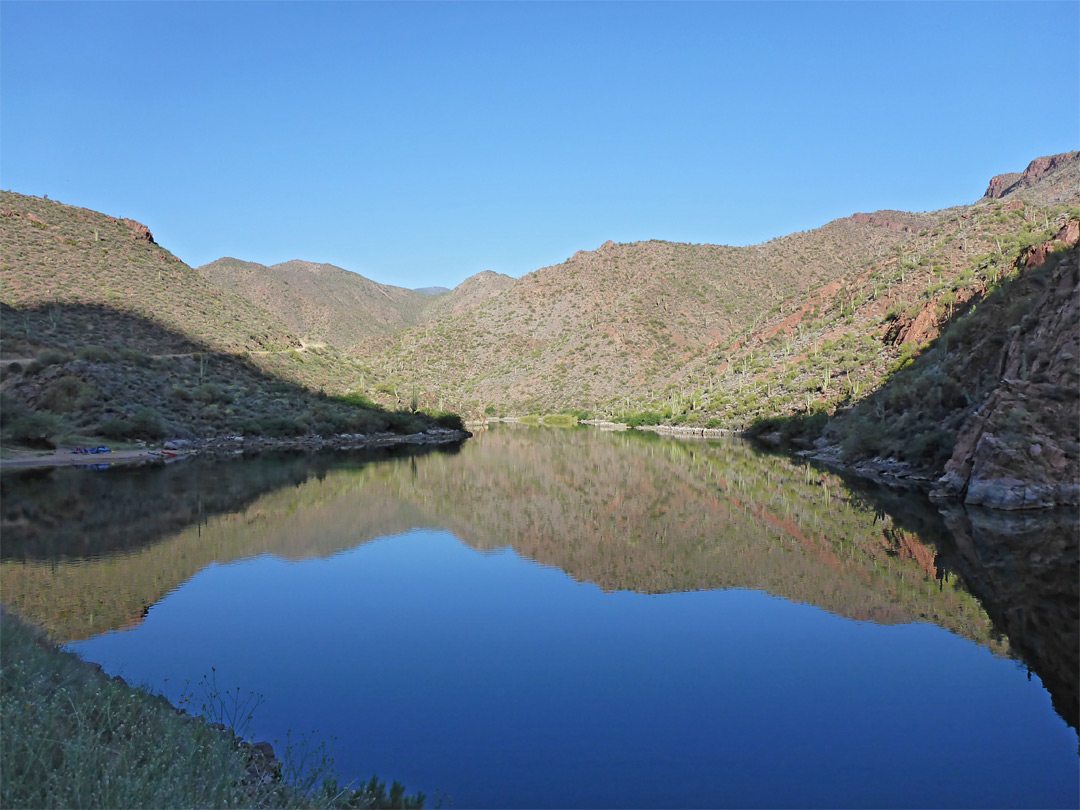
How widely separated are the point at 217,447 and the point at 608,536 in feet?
105

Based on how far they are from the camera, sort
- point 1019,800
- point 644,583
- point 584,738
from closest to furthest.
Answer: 1. point 1019,800
2. point 584,738
3. point 644,583

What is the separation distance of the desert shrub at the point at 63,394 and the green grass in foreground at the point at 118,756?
3751 cm

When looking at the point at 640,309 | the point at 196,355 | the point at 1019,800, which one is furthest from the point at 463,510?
the point at 640,309

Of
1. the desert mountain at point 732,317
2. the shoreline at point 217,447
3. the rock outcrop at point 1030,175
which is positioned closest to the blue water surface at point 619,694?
the shoreline at point 217,447

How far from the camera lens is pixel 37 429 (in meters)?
36.1

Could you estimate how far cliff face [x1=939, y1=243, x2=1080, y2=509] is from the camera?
2152cm

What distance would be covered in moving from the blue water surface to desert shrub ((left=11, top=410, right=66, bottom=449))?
2679cm

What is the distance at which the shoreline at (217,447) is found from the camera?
114ft

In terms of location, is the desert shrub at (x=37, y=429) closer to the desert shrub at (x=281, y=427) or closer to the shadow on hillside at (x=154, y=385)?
the shadow on hillside at (x=154, y=385)

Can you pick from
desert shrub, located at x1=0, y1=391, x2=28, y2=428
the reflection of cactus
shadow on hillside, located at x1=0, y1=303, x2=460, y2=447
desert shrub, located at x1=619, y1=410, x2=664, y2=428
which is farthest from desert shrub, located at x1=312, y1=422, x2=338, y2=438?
desert shrub, located at x1=619, y1=410, x2=664, y2=428

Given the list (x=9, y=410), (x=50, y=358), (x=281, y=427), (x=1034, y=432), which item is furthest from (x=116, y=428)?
(x=1034, y=432)

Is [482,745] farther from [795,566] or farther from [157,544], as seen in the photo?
[157,544]

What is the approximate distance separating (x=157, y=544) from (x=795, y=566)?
14.6m

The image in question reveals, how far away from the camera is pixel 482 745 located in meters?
8.05
